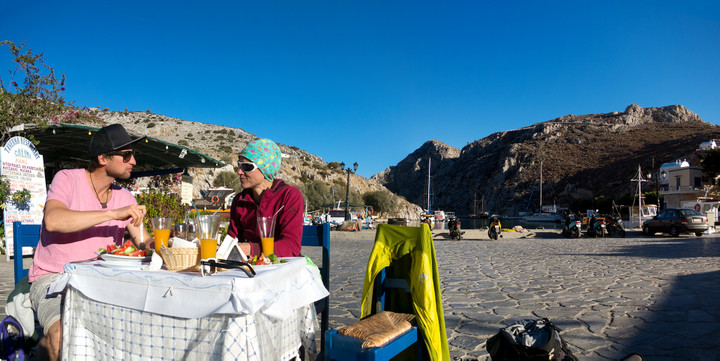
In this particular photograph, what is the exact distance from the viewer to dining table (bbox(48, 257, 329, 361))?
166 cm

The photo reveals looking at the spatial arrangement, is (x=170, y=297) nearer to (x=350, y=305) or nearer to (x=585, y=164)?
(x=350, y=305)

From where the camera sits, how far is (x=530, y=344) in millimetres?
2496

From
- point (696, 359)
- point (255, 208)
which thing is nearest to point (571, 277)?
point (696, 359)

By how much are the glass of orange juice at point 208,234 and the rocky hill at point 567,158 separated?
65.3 metres

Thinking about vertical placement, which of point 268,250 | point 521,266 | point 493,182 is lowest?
point 521,266

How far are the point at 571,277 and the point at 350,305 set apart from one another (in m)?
4.49

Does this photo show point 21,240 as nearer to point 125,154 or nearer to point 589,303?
point 125,154

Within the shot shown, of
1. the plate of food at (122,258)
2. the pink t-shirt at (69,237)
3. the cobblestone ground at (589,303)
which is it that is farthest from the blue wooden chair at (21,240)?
the cobblestone ground at (589,303)

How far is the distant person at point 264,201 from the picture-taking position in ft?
9.22

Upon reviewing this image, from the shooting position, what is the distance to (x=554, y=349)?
2451mm

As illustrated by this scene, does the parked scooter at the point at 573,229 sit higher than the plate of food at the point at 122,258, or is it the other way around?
the plate of food at the point at 122,258

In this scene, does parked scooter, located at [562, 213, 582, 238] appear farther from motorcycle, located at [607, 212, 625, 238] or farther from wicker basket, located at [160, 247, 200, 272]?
wicker basket, located at [160, 247, 200, 272]

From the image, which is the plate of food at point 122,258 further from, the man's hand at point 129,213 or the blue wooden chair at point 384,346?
the blue wooden chair at point 384,346

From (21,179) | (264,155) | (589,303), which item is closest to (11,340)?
(264,155)
